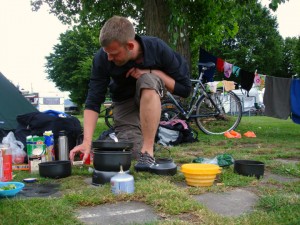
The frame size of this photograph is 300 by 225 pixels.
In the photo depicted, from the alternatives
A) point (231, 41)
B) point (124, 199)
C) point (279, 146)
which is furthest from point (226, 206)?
point (231, 41)

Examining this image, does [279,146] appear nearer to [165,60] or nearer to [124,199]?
[165,60]

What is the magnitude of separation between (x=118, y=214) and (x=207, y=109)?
428 cm

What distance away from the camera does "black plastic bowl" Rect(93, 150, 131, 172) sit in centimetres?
214

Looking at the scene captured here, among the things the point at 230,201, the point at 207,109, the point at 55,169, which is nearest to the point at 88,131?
the point at 55,169

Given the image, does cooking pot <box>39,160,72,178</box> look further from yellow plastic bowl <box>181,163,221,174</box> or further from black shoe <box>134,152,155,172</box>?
yellow plastic bowl <box>181,163,221,174</box>

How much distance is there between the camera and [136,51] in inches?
102

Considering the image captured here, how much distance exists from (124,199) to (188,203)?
1.22ft

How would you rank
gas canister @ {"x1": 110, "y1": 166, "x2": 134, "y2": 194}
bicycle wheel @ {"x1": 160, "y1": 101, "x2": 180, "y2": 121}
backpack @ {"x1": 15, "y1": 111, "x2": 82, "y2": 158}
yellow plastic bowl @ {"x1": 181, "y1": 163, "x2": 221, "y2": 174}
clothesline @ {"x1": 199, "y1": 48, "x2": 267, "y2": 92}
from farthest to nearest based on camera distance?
clothesline @ {"x1": 199, "y1": 48, "x2": 267, "y2": 92} → bicycle wheel @ {"x1": 160, "y1": 101, "x2": 180, "y2": 121} → backpack @ {"x1": 15, "y1": 111, "x2": 82, "y2": 158} → yellow plastic bowl @ {"x1": 181, "y1": 163, "x2": 221, "y2": 174} → gas canister @ {"x1": 110, "y1": 166, "x2": 134, "y2": 194}

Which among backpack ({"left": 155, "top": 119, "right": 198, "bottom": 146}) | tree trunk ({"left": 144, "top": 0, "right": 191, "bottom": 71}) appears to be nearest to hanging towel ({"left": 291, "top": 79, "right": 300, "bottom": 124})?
tree trunk ({"left": 144, "top": 0, "right": 191, "bottom": 71})

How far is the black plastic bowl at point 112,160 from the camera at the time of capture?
7.04 ft

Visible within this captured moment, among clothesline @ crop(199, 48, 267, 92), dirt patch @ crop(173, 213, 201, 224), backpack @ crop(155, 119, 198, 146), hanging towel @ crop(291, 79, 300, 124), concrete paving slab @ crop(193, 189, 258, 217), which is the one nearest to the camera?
dirt patch @ crop(173, 213, 201, 224)

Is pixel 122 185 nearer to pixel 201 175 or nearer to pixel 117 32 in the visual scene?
pixel 201 175

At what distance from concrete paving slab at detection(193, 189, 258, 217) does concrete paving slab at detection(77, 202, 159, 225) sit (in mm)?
338

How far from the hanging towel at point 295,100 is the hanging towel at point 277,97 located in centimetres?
10
